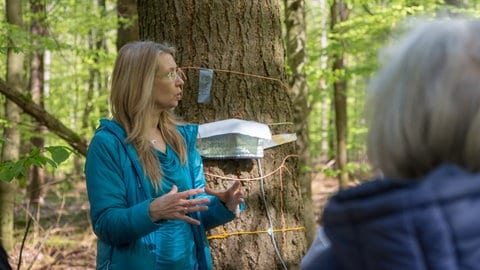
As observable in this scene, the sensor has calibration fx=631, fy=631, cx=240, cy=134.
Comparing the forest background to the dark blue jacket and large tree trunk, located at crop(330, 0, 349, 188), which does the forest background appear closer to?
large tree trunk, located at crop(330, 0, 349, 188)

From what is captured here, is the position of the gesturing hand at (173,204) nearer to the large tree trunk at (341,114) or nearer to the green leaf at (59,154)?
the green leaf at (59,154)

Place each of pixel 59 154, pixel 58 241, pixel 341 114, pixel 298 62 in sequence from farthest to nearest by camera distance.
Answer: pixel 341 114
pixel 58 241
pixel 298 62
pixel 59 154

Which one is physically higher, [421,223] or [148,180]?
[421,223]

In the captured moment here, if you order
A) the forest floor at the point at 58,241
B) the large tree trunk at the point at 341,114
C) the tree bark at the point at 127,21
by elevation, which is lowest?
the forest floor at the point at 58,241

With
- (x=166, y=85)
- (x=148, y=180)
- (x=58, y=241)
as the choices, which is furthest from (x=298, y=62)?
(x=148, y=180)

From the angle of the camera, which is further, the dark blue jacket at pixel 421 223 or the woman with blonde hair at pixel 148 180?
the woman with blonde hair at pixel 148 180

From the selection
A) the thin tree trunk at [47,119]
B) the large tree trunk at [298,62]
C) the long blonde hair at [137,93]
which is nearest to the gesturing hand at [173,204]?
the long blonde hair at [137,93]

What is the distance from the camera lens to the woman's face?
9.12 feet

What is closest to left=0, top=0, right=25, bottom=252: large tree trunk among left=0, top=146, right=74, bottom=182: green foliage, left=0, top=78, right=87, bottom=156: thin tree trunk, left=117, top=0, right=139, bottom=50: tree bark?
left=117, top=0, right=139, bottom=50: tree bark

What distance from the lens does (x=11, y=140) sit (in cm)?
877

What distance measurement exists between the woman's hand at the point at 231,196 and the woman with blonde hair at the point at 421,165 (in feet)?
4.71

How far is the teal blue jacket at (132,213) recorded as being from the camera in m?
2.48

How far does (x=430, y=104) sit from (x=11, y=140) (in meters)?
8.39

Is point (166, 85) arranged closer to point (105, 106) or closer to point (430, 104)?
point (430, 104)
